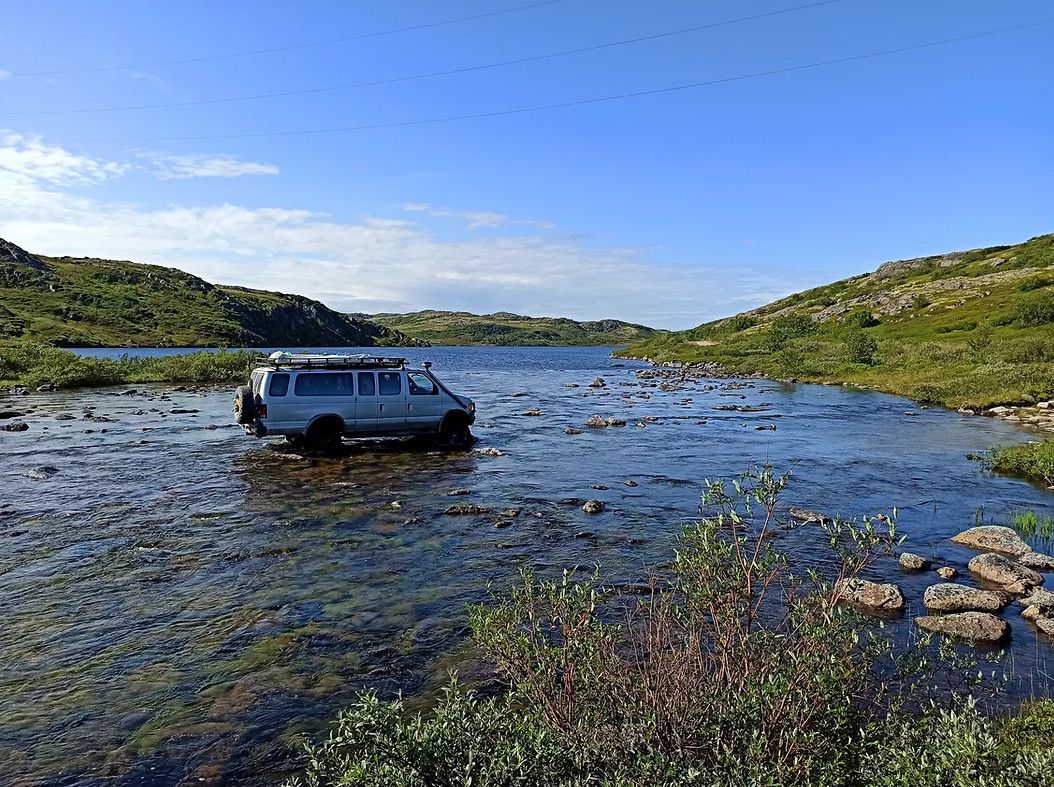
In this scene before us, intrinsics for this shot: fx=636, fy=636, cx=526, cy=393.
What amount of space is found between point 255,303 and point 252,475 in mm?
193270

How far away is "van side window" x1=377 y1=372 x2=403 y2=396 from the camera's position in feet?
69.2

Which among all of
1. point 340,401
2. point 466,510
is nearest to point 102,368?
point 340,401

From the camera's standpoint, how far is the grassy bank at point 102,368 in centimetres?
4250

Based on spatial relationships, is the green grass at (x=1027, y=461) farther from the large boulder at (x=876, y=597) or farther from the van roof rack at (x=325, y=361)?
the van roof rack at (x=325, y=361)

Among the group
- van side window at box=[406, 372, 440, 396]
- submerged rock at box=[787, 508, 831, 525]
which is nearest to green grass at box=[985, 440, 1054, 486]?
submerged rock at box=[787, 508, 831, 525]

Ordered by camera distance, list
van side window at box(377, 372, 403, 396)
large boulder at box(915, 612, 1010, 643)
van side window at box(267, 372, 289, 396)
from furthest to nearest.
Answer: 1. van side window at box(377, 372, 403, 396)
2. van side window at box(267, 372, 289, 396)
3. large boulder at box(915, 612, 1010, 643)

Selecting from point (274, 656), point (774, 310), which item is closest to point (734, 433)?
point (274, 656)

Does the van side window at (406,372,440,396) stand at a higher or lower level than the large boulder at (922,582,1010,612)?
higher

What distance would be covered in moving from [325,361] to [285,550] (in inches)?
381

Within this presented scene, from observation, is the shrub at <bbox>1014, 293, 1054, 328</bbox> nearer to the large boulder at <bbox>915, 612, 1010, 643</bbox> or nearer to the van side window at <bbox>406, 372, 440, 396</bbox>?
the van side window at <bbox>406, 372, 440, 396</bbox>

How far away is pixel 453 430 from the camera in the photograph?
74.7 feet

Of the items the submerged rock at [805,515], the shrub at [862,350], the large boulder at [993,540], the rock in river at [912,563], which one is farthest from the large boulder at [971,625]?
the shrub at [862,350]

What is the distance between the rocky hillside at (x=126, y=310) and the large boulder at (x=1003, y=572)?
111193 mm

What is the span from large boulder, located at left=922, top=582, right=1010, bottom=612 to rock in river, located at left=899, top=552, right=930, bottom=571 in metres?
1.31
